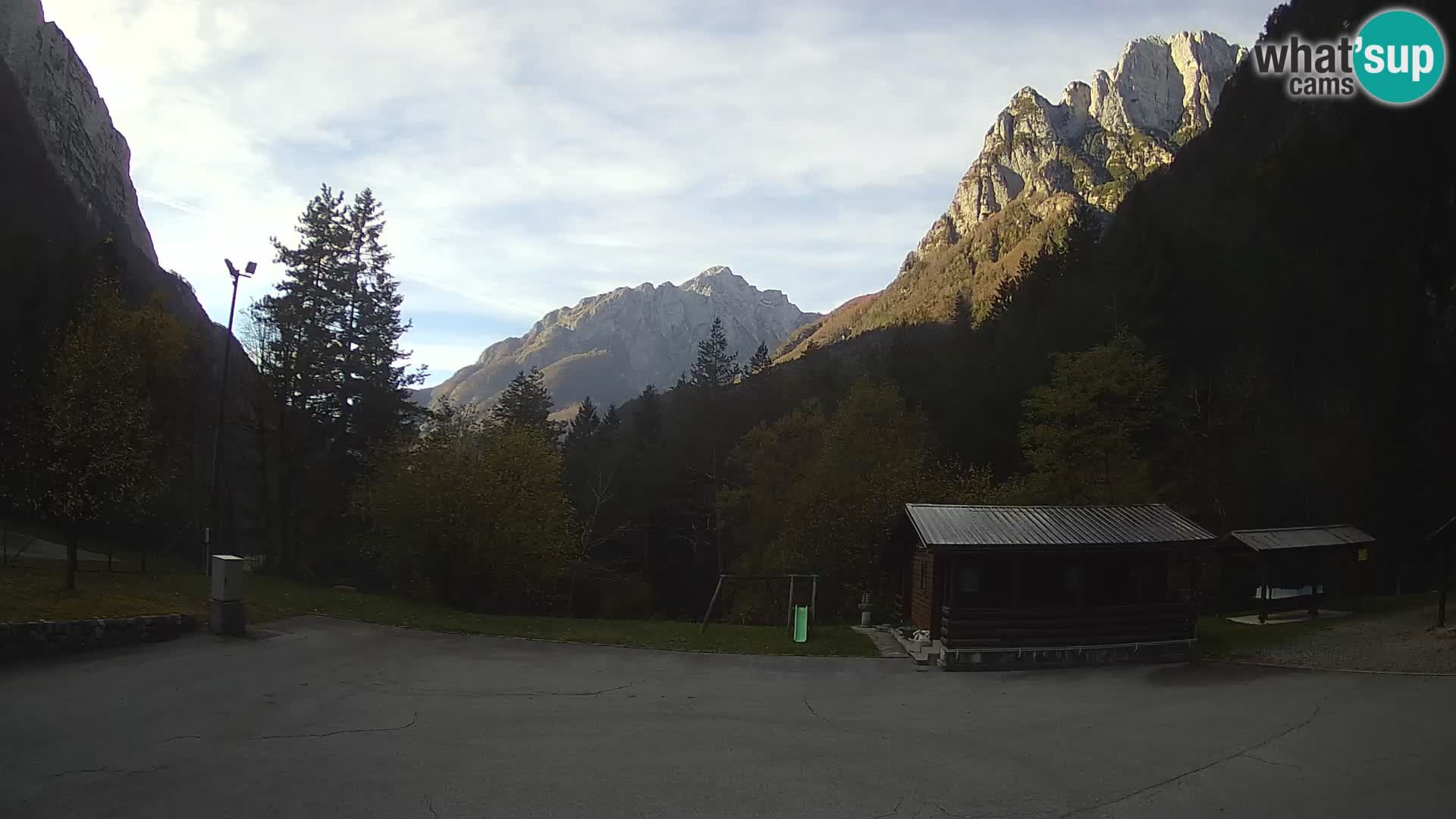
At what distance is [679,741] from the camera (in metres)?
11.3

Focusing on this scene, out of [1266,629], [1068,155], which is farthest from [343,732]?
[1068,155]

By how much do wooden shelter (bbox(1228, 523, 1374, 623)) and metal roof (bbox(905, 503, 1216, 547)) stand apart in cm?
440

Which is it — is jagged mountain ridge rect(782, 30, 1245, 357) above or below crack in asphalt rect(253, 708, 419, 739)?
above

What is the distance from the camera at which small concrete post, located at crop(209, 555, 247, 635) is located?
1798 cm

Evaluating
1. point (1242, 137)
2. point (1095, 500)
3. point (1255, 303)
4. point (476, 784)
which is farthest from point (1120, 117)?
point (476, 784)

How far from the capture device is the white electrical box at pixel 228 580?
1805 centimetres

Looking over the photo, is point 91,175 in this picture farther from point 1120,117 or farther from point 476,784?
point 1120,117

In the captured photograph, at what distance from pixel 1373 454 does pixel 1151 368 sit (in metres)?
11.3

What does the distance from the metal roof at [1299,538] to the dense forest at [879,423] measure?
595 cm

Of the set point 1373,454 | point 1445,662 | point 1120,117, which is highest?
point 1120,117

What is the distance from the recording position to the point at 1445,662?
16281 mm

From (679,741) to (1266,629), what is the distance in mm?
20881

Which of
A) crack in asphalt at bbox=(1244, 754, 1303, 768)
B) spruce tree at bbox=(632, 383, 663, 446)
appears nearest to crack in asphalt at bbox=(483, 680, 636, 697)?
crack in asphalt at bbox=(1244, 754, 1303, 768)

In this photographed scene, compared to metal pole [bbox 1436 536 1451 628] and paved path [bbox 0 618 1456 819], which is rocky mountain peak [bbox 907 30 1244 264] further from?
paved path [bbox 0 618 1456 819]
